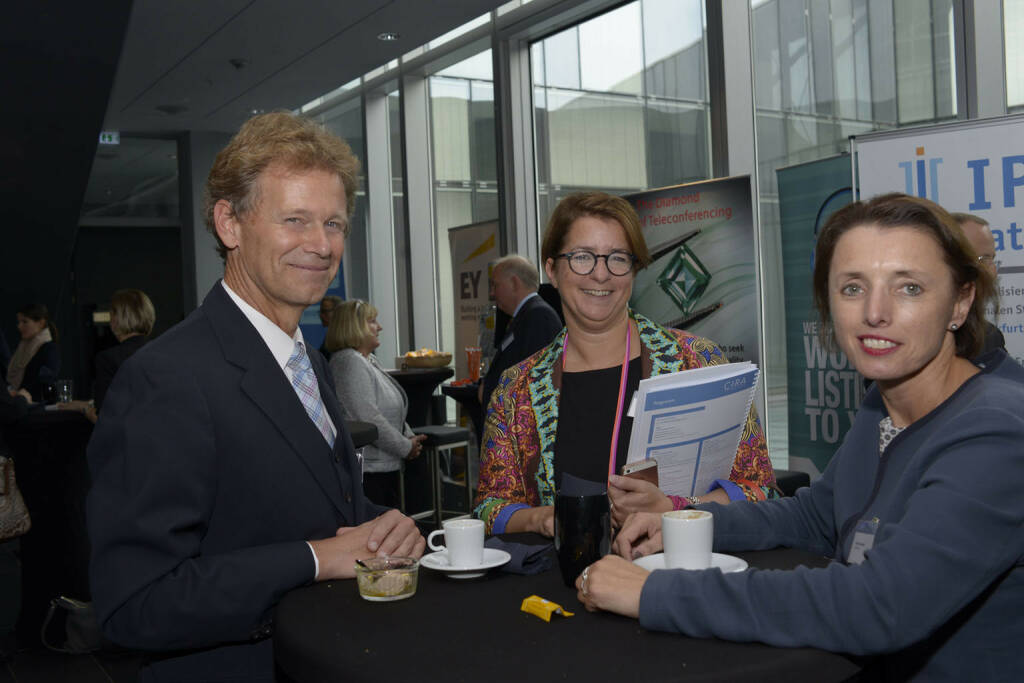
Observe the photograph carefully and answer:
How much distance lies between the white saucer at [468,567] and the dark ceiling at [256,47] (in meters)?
5.52

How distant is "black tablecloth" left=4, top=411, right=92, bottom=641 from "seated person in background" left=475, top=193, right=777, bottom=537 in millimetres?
2981

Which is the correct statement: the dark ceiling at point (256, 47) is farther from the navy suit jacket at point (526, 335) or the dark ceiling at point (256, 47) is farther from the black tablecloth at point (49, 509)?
the black tablecloth at point (49, 509)

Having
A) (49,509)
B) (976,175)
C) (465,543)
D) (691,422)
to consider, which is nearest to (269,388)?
(465,543)

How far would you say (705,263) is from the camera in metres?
5.33

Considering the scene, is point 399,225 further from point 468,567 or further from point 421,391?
point 468,567

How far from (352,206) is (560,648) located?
921mm

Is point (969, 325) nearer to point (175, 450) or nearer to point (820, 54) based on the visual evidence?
point (175, 450)

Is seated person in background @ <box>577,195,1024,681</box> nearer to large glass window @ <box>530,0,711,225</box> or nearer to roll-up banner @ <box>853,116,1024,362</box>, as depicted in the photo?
roll-up banner @ <box>853,116,1024,362</box>

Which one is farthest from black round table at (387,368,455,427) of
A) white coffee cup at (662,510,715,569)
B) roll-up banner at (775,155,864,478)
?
white coffee cup at (662,510,715,569)

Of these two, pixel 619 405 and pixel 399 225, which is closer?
pixel 619 405

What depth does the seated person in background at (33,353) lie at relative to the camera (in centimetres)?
779

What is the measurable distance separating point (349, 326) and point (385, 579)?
3897 millimetres

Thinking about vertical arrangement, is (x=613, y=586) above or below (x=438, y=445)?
above

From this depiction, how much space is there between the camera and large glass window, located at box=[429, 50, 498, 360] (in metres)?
7.79
